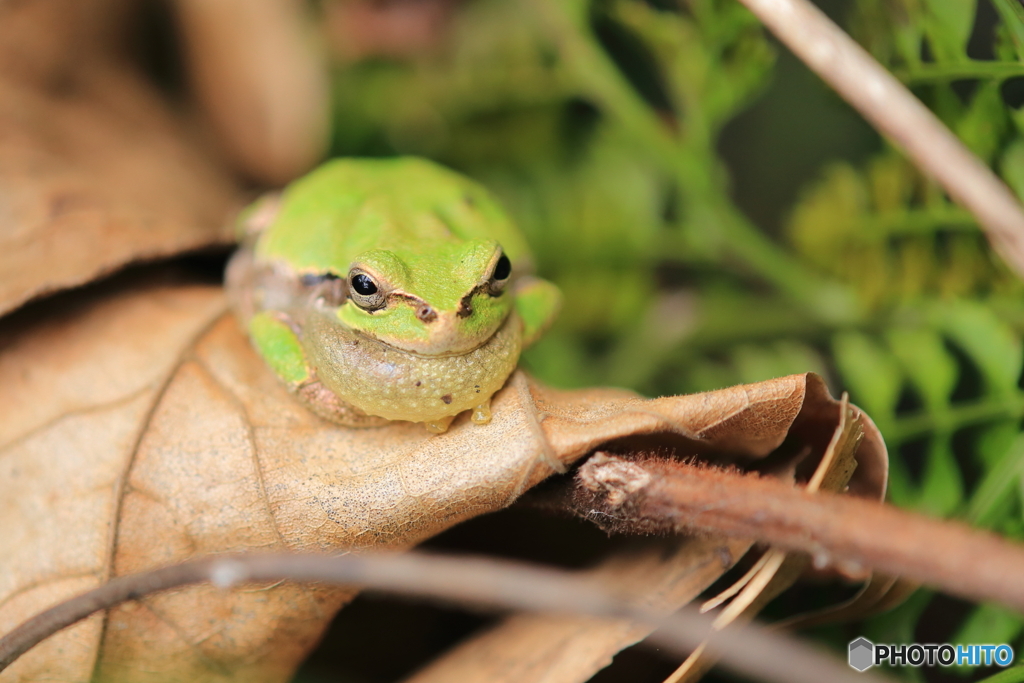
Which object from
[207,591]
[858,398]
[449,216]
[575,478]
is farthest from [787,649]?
[449,216]

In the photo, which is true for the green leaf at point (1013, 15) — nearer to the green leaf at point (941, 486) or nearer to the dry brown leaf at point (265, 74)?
the green leaf at point (941, 486)

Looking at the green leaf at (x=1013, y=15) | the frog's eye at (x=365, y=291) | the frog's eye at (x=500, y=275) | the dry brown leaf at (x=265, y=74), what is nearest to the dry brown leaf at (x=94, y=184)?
the dry brown leaf at (x=265, y=74)

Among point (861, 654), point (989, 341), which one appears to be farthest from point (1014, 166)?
point (861, 654)

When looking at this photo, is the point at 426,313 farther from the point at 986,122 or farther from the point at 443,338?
the point at 986,122

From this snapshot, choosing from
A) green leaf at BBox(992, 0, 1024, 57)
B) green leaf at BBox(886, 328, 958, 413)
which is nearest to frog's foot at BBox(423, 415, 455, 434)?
green leaf at BBox(886, 328, 958, 413)

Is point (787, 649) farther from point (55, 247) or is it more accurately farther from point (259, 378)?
point (55, 247)
